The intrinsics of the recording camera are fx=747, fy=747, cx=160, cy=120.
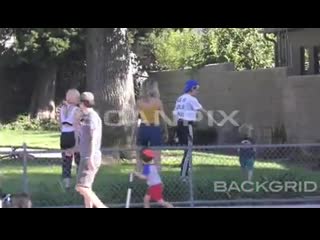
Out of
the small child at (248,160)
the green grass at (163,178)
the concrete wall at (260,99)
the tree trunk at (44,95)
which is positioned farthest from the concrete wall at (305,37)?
the tree trunk at (44,95)

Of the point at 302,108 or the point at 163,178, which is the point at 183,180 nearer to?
the point at 163,178

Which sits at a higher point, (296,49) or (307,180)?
(296,49)

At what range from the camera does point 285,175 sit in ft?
36.1

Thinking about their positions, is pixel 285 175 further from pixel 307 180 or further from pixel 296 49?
pixel 296 49

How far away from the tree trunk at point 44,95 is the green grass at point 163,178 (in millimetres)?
19214

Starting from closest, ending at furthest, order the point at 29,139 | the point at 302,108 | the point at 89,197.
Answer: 1. the point at 89,197
2. the point at 302,108
3. the point at 29,139

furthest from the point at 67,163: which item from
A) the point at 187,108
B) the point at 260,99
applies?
the point at 260,99

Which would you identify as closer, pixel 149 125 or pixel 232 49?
pixel 149 125

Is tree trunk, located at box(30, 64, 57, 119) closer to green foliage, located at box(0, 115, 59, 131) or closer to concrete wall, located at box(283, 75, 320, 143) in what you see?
green foliage, located at box(0, 115, 59, 131)

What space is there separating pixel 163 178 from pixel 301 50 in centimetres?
1041

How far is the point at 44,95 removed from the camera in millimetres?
31875

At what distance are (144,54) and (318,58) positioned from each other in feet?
44.3
